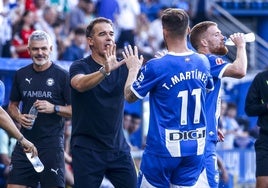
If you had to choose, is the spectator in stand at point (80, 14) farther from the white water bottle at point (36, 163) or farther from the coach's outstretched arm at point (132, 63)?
the coach's outstretched arm at point (132, 63)

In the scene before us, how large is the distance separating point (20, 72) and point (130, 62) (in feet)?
8.94

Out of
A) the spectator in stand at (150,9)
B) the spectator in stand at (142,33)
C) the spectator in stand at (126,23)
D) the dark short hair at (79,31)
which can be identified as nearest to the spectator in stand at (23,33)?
the dark short hair at (79,31)

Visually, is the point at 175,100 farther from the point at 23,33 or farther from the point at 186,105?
the point at 23,33

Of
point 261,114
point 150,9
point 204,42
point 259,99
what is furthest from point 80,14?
point 204,42

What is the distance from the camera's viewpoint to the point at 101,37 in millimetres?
10773

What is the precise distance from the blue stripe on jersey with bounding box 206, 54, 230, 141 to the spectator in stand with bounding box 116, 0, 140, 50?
10.9 metres

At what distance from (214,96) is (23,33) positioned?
26.6 ft

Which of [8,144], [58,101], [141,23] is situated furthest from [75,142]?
[141,23]

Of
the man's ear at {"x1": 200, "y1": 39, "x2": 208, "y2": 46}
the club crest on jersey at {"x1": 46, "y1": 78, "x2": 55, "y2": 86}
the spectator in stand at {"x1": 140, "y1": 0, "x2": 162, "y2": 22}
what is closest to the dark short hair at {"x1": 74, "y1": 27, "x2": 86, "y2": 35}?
the spectator in stand at {"x1": 140, "y1": 0, "x2": 162, "y2": 22}

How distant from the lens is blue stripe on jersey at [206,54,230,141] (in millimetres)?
10125

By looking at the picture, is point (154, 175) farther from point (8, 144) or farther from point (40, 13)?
point (40, 13)

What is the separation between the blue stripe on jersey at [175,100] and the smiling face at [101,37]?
1307 millimetres

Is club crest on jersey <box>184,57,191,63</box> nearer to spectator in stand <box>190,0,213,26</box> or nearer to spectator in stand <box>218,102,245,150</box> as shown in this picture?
spectator in stand <box>218,102,245,150</box>

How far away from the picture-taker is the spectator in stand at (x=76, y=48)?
18469mm
